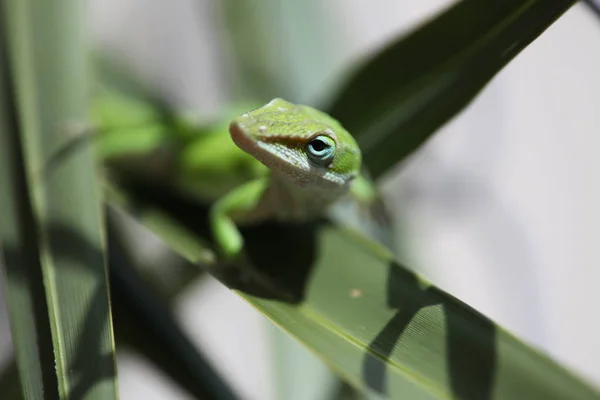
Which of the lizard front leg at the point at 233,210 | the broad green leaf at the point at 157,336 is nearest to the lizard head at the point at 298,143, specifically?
the lizard front leg at the point at 233,210

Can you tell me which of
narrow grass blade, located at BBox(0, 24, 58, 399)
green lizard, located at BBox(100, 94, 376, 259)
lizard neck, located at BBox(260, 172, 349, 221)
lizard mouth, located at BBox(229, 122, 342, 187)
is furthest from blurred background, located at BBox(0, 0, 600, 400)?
narrow grass blade, located at BBox(0, 24, 58, 399)

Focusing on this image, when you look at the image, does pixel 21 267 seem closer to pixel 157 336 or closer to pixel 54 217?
pixel 54 217

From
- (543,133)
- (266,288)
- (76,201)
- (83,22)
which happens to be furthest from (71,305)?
(543,133)

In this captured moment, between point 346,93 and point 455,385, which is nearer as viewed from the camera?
point 455,385

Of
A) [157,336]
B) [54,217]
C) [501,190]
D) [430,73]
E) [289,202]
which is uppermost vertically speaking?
[430,73]

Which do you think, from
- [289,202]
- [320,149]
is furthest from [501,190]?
[320,149]

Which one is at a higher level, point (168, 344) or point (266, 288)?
point (266, 288)

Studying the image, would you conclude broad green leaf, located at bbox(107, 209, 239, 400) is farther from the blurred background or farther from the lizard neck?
the blurred background

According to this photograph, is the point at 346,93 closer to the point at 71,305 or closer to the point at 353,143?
the point at 353,143
